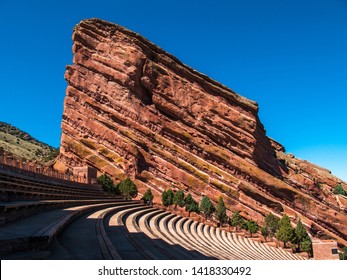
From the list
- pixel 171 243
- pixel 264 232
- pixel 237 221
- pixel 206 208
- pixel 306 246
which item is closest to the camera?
pixel 171 243

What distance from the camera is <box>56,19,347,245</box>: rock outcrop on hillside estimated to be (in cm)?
4894

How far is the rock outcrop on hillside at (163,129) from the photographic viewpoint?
48938 mm

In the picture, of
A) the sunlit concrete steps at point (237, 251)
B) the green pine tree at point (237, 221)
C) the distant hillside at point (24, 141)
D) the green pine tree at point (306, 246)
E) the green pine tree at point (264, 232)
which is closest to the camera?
the sunlit concrete steps at point (237, 251)

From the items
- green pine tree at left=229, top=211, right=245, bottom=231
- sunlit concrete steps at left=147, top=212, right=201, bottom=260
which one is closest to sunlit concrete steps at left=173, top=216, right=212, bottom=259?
sunlit concrete steps at left=147, top=212, right=201, bottom=260

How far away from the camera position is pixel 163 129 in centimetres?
5328

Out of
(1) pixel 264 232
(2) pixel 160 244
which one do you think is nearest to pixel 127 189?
(1) pixel 264 232

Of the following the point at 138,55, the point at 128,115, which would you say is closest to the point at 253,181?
the point at 128,115

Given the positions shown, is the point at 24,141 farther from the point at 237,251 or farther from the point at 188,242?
the point at 188,242

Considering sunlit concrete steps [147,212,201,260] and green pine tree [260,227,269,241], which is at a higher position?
sunlit concrete steps [147,212,201,260]

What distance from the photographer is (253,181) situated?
173ft

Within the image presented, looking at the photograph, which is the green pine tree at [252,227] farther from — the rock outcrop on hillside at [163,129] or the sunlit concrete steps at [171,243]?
the sunlit concrete steps at [171,243]

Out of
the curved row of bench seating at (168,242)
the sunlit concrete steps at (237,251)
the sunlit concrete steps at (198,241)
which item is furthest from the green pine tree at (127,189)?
Answer: the sunlit concrete steps at (237,251)

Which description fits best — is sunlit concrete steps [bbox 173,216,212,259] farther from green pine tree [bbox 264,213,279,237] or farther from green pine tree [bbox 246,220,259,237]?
green pine tree [bbox 264,213,279,237]
